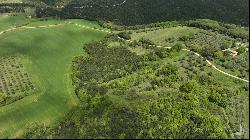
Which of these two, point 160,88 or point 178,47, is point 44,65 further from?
point 160,88

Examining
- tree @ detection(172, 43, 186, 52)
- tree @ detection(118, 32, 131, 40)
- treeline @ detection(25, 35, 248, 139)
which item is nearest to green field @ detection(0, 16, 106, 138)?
treeline @ detection(25, 35, 248, 139)

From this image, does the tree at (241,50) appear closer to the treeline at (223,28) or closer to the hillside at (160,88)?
the hillside at (160,88)

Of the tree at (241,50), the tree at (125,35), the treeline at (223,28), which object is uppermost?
the treeline at (223,28)

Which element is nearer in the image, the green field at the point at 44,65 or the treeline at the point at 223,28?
the green field at the point at 44,65

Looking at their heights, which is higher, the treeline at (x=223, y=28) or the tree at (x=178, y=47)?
the treeline at (x=223, y=28)

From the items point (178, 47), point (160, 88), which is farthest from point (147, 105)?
point (178, 47)

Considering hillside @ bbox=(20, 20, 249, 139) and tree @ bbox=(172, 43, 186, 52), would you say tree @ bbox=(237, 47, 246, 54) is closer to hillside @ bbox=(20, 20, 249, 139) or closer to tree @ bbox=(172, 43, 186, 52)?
hillside @ bbox=(20, 20, 249, 139)

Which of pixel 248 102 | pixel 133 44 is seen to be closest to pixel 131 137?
pixel 248 102

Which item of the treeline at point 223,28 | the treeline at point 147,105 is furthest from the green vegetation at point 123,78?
the treeline at point 223,28
